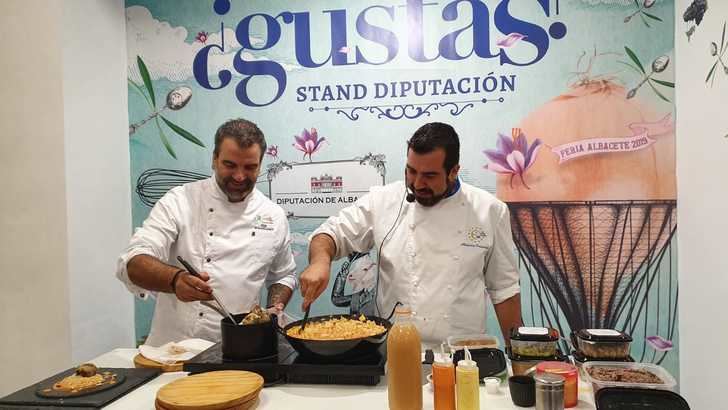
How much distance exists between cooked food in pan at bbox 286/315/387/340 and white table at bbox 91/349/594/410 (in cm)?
16

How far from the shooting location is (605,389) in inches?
56.8

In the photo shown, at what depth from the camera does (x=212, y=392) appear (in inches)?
59.8

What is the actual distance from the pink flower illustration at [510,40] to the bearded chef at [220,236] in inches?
59.0

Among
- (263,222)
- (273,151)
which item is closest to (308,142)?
(273,151)

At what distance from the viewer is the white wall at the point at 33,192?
2889mm

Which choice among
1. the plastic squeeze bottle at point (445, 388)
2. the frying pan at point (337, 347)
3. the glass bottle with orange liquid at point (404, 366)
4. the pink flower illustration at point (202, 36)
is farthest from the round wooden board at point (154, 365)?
the pink flower illustration at point (202, 36)

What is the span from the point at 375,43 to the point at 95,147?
5.77 ft

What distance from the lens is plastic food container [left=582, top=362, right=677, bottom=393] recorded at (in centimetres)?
146

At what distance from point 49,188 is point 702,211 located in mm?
3411

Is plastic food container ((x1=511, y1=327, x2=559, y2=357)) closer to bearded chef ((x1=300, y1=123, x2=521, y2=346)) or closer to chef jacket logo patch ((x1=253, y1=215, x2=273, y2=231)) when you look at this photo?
bearded chef ((x1=300, y1=123, x2=521, y2=346))

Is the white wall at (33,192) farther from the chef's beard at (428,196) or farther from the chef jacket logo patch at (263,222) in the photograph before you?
the chef's beard at (428,196)

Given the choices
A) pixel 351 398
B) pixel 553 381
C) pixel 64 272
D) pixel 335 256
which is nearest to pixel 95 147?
pixel 64 272

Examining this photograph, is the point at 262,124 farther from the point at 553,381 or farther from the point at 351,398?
the point at 553,381

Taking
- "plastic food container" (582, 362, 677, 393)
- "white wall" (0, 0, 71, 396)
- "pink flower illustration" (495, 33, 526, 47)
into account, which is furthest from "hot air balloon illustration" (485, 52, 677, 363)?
"white wall" (0, 0, 71, 396)
